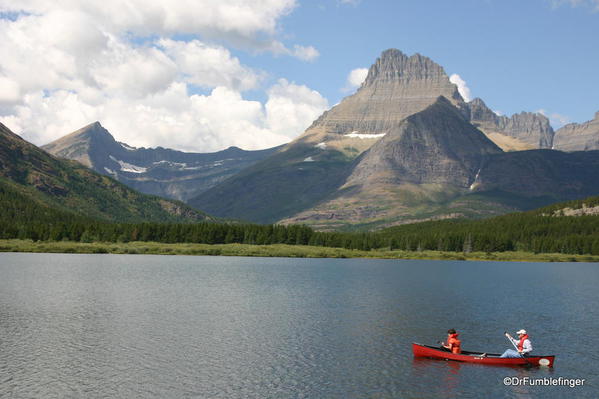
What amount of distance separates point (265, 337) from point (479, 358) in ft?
82.7

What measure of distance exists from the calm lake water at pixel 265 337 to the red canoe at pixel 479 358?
0.98m

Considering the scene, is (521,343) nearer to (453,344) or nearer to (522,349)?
(522,349)

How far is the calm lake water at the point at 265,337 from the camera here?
169ft

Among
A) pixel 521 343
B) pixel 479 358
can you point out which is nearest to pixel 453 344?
pixel 479 358

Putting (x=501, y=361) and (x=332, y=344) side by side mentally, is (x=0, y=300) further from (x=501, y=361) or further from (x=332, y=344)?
(x=501, y=361)

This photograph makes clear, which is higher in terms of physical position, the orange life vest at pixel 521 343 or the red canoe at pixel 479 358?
the orange life vest at pixel 521 343

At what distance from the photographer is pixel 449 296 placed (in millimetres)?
122500

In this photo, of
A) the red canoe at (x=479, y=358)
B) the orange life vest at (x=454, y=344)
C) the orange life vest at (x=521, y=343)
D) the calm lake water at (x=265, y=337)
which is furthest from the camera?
the orange life vest at (x=521, y=343)

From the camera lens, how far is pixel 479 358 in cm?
6219

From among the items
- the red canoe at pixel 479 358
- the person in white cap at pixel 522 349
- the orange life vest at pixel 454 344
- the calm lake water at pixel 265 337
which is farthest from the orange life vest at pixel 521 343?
the orange life vest at pixel 454 344

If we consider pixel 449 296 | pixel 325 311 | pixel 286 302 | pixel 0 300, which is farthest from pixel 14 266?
pixel 449 296

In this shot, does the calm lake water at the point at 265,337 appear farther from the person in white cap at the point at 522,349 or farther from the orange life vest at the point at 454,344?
the orange life vest at the point at 454,344

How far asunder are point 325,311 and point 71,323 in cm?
3851

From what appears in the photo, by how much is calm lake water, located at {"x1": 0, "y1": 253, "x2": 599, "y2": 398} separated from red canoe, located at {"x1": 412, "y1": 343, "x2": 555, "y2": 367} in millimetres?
984
